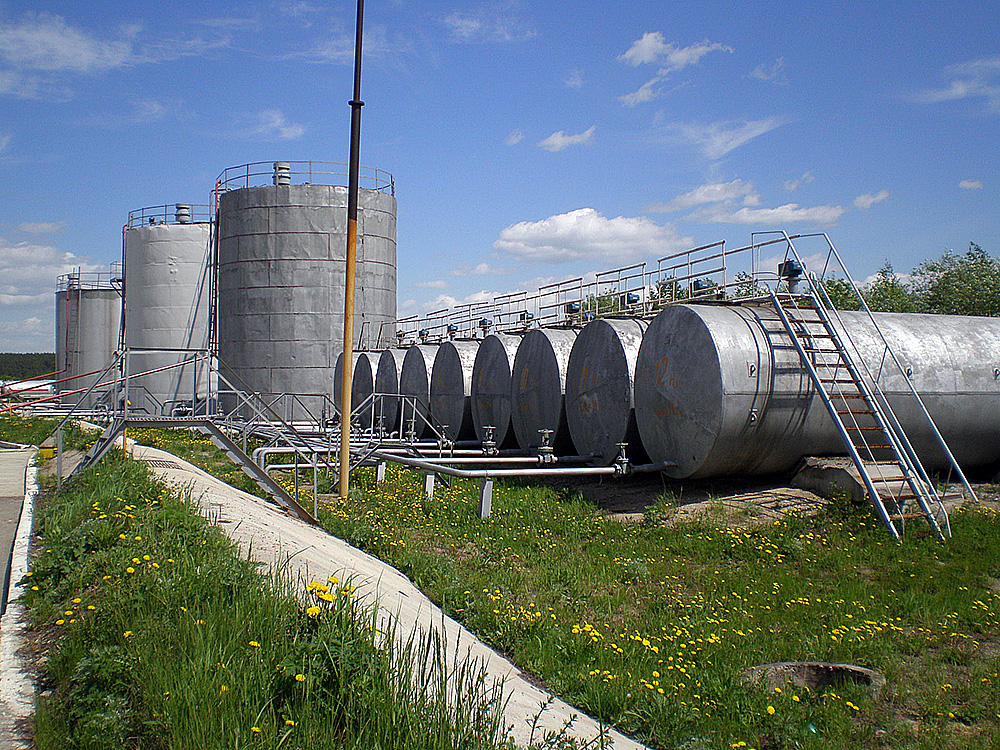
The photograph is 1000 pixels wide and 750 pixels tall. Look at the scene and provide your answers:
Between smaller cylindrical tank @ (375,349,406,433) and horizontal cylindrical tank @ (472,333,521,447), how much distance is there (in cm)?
489

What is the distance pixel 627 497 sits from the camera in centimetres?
1398

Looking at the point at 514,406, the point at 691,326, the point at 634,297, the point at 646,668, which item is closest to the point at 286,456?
the point at 514,406

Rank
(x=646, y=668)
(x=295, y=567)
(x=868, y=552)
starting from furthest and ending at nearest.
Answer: (x=868, y=552), (x=295, y=567), (x=646, y=668)

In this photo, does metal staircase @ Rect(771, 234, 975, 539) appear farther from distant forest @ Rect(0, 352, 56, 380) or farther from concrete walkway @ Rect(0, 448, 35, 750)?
distant forest @ Rect(0, 352, 56, 380)

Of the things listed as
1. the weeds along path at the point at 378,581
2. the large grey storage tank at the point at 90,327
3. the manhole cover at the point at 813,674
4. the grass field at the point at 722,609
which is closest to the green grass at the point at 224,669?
the weeds along path at the point at 378,581

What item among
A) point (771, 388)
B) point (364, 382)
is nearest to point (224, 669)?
point (771, 388)

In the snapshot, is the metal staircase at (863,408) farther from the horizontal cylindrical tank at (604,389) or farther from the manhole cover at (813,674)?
the manhole cover at (813,674)

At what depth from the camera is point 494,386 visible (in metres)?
19.3

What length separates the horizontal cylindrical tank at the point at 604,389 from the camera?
575 inches

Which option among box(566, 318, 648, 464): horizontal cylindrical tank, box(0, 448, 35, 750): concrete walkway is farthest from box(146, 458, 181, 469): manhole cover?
box(566, 318, 648, 464): horizontal cylindrical tank

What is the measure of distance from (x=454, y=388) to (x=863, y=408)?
1093 cm

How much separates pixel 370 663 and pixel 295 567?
3.12 meters

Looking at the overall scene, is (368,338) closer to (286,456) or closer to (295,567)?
(286,456)

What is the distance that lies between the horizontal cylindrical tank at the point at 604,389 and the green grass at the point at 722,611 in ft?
7.15
